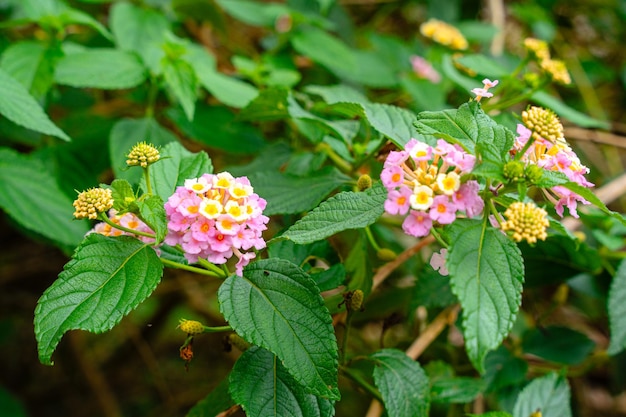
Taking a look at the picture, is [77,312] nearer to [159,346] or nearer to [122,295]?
[122,295]

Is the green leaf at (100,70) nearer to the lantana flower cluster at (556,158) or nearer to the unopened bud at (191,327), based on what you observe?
the unopened bud at (191,327)

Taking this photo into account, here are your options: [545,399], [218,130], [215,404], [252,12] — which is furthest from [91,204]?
[252,12]

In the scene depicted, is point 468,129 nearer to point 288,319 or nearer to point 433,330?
point 288,319

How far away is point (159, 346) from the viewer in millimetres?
2359

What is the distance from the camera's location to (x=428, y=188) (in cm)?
67

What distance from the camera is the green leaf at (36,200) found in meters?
1.08

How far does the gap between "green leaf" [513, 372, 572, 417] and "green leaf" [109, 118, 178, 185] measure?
78 centimetres

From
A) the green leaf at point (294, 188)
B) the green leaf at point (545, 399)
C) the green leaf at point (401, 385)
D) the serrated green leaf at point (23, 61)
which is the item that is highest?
the green leaf at point (294, 188)

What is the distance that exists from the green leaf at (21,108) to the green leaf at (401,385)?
0.59 meters

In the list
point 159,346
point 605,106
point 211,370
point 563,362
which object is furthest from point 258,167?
point 605,106

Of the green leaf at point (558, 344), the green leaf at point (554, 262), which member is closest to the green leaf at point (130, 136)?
the green leaf at point (554, 262)

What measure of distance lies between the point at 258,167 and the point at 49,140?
1.67ft

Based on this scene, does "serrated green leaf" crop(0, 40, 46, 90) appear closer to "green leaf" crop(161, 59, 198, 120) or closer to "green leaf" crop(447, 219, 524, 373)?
"green leaf" crop(161, 59, 198, 120)

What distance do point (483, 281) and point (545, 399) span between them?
0.47 m
